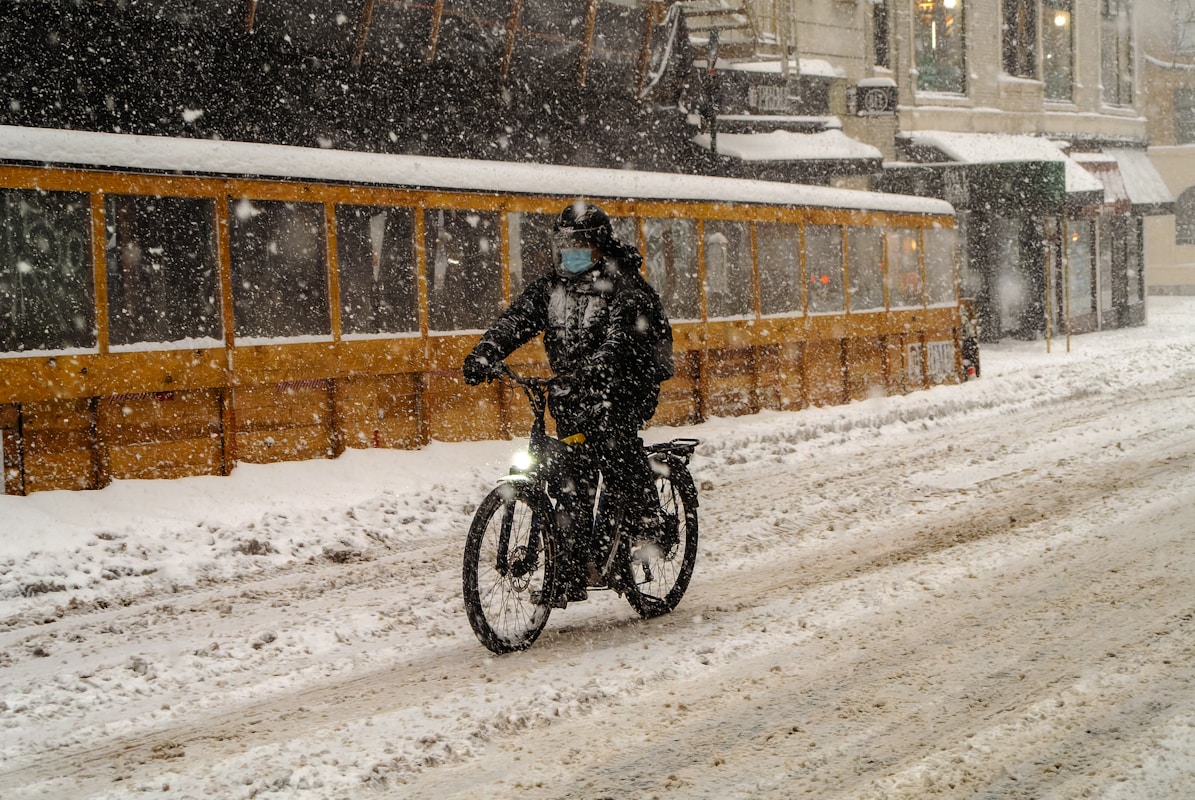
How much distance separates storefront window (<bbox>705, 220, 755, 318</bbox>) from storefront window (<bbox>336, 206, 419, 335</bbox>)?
433 cm

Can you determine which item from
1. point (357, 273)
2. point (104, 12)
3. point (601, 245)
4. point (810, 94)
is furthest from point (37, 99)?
point (810, 94)

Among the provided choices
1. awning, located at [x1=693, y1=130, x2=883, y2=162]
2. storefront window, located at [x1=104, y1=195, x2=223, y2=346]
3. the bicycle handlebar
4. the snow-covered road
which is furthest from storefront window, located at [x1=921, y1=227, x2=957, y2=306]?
the bicycle handlebar

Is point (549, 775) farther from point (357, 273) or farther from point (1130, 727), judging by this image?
point (357, 273)

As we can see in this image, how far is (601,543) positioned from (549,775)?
172 centimetres

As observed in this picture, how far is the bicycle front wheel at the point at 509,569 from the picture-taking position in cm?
515

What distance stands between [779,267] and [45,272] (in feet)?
30.4

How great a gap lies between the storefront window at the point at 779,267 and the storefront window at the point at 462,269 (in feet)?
14.4

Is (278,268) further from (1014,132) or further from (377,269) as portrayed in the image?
(1014,132)

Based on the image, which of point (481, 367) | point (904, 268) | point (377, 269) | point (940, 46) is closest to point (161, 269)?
point (377, 269)

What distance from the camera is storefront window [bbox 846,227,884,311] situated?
658 inches

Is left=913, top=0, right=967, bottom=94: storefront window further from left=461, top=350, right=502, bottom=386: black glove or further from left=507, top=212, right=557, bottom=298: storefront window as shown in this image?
left=461, top=350, right=502, bottom=386: black glove

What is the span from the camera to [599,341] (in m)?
5.46

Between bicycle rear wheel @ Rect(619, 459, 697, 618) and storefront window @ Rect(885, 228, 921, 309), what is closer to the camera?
bicycle rear wheel @ Rect(619, 459, 697, 618)

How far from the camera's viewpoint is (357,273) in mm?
10961
